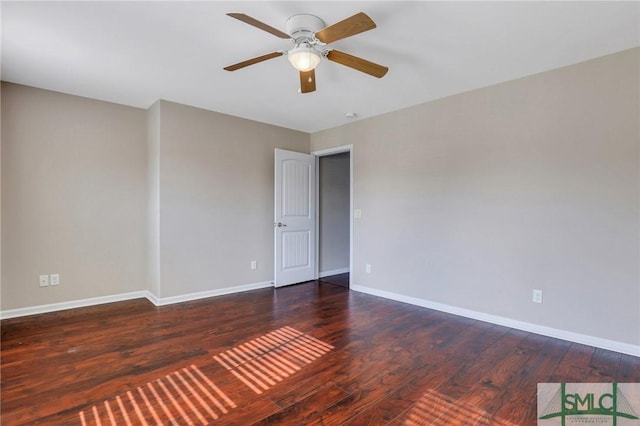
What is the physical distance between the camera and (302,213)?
5078 millimetres

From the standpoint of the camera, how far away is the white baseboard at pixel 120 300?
134 inches

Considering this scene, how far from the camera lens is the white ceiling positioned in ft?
6.83

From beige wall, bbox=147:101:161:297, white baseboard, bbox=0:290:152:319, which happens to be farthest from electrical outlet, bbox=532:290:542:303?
white baseboard, bbox=0:290:152:319

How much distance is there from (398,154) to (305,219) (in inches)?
71.4

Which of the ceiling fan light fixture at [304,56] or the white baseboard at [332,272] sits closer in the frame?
the ceiling fan light fixture at [304,56]

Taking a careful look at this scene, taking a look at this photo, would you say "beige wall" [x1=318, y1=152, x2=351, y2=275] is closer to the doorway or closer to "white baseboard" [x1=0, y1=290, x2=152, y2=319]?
the doorway

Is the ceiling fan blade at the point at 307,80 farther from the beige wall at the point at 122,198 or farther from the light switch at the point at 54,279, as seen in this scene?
the light switch at the point at 54,279

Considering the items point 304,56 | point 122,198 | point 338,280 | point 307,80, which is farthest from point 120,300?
point 304,56

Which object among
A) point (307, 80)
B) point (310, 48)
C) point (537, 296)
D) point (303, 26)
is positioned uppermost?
point (303, 26)

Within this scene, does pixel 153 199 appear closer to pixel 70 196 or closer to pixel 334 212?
pixel 70 196

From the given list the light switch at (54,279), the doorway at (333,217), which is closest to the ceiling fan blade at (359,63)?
the doorway at (333,217)

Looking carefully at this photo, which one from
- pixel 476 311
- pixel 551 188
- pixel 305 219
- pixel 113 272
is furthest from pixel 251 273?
pixel 551 188

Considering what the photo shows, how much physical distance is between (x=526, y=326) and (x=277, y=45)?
11.1ft

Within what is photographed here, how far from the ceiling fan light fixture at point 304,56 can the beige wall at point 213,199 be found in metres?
2.27
